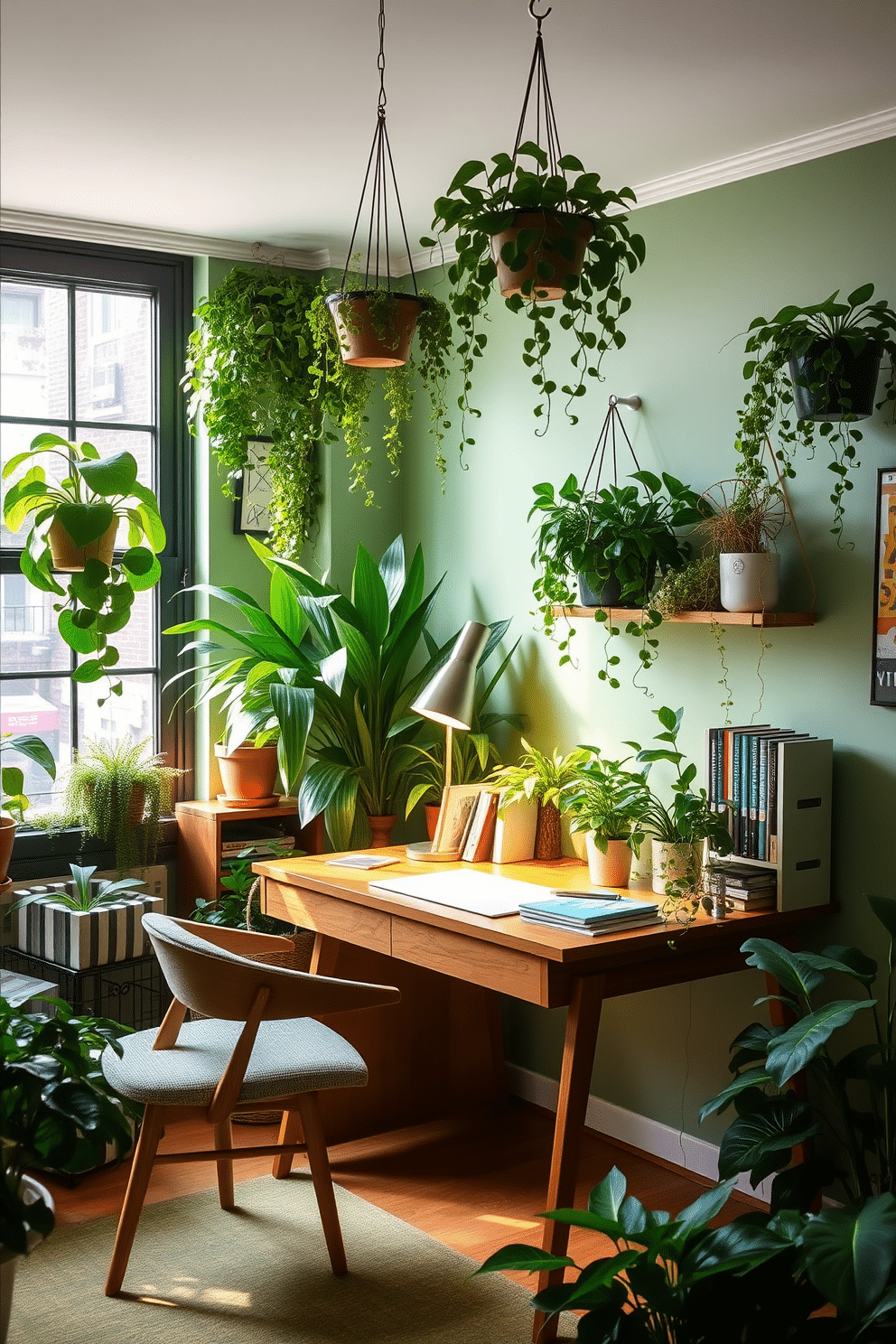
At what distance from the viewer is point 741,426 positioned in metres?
3.48

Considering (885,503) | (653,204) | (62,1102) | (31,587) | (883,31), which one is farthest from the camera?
(31,587)

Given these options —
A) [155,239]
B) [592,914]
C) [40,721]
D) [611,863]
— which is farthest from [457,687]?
[155,239]

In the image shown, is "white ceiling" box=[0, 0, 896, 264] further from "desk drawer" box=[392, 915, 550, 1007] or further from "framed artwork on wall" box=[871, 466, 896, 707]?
"desk drawer" box=[392, 915, 550, 1007]

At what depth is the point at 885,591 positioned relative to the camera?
313cm

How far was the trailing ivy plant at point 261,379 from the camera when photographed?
430 centimetres

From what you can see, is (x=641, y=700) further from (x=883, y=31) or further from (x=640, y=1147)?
(x=883, y=31)

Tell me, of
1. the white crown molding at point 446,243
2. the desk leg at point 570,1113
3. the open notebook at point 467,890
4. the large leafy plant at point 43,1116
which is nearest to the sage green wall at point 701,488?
the white crown molding at point 446,243

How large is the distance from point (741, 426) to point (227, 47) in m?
1.57

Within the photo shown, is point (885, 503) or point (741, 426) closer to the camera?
point (885, 503)

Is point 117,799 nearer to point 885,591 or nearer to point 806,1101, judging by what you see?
point 806,1101

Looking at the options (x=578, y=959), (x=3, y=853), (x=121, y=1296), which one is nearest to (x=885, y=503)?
(x=578, y=959)

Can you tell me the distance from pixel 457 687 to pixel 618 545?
0.61 m

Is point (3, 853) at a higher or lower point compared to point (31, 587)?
lower

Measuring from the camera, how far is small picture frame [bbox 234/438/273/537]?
4535mm
